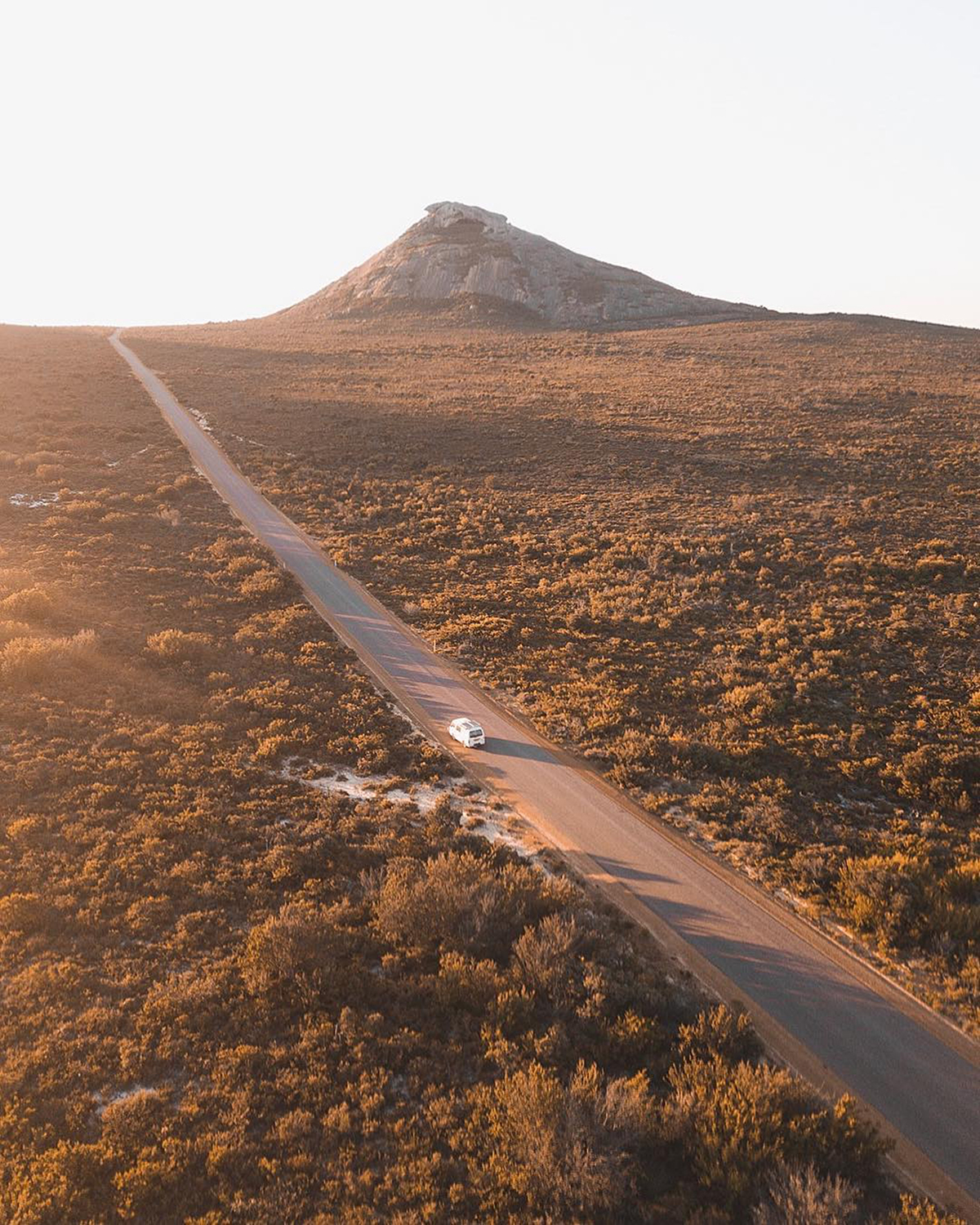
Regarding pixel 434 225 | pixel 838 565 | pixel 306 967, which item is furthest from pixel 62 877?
pixel 434 225

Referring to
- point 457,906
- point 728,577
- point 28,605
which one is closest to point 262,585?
point 28,605

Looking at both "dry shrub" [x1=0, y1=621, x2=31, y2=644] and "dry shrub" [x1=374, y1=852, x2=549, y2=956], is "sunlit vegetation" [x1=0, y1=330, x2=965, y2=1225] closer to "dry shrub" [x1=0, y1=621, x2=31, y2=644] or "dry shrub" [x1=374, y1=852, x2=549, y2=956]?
"dry shrub" [x1=374, y1=852, x2=549, y2=956]

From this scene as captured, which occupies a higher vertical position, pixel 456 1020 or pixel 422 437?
pixel 422 437

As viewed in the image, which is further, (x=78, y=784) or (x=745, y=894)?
(x=78, y=784)

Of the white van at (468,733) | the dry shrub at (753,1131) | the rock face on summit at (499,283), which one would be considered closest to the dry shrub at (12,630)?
the white van at (468,733)

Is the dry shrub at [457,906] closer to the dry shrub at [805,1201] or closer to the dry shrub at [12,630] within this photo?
the dry shrub at [805,1201]

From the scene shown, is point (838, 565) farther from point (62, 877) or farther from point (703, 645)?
point (62, 877)
